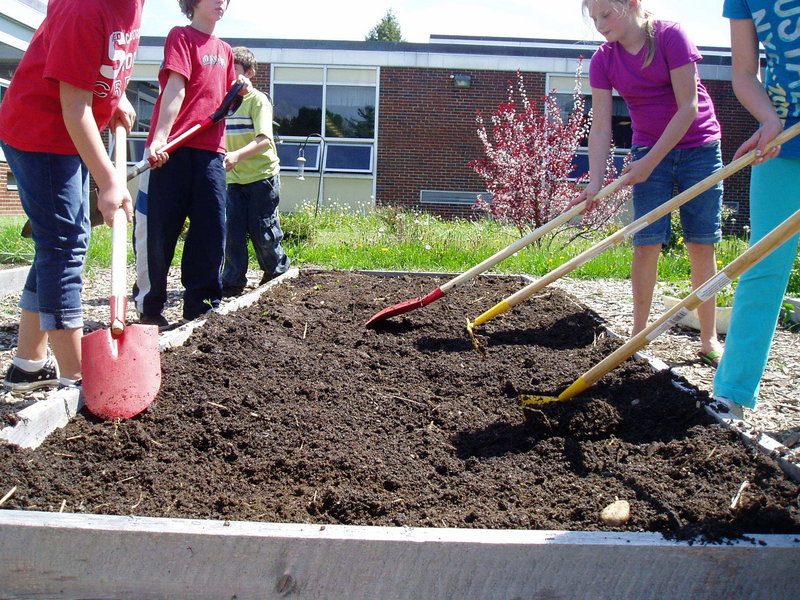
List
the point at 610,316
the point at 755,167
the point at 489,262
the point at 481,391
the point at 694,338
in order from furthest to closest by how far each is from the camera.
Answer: the point at 610,316
the point at 694,338
the point at 489,262
the point at 481,391
the point at 755,167

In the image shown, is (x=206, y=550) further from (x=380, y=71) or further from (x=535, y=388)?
(x=380, y=71)

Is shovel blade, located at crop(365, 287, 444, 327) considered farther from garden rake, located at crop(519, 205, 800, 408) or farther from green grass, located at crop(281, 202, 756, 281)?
green grass, located at crop(281, 202, 756, 281)

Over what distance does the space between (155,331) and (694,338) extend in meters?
3.39

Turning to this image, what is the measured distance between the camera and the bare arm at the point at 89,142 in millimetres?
2555

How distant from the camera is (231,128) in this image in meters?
5.44

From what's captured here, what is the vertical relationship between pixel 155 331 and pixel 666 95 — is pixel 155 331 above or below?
below

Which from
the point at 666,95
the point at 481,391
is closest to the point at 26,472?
the point at 481,391

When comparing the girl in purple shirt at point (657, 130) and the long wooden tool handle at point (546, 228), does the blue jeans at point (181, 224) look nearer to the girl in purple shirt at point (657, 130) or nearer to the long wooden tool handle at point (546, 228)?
the long wooden tool handle at point (546, 228)

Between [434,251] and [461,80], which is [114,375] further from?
[461,80]

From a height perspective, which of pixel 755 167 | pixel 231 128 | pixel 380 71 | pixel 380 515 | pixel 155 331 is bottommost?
pixel 380 515

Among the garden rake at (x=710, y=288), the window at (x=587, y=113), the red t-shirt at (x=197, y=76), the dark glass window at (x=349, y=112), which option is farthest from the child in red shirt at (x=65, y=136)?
the window at (x=587, y=113)

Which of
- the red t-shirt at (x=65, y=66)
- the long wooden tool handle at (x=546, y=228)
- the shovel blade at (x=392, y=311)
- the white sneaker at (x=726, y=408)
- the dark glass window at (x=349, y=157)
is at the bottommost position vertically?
the white sneaker at (x=726, y=408)

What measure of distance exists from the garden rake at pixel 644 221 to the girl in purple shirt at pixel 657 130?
10.0 inches

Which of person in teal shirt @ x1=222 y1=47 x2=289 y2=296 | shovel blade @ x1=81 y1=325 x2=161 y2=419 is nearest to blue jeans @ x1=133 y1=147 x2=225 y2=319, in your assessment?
person in teal shirt @ x1=222 y1=47 x2=289 y2=296
